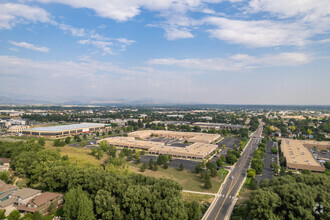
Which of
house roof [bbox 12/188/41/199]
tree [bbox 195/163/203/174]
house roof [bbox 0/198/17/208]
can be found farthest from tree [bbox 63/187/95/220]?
tree [bbox 195/163/203/174]

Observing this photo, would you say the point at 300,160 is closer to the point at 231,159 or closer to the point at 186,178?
the point at 231,159

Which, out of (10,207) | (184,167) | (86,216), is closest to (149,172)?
(184,167)

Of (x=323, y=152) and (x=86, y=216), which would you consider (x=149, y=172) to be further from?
(x=323, y=152)

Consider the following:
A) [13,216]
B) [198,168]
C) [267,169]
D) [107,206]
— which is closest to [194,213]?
[107,206]

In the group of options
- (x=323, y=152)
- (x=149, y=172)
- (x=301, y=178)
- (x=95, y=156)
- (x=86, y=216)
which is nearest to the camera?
(x=86, y=216)

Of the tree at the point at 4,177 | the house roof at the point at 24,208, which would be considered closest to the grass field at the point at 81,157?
the tree at the point at 4,177
